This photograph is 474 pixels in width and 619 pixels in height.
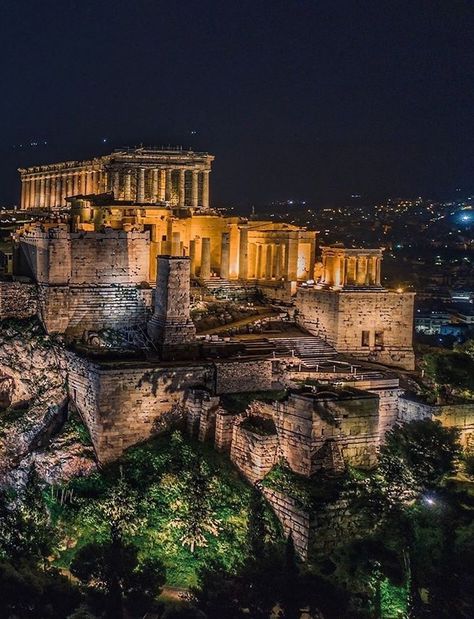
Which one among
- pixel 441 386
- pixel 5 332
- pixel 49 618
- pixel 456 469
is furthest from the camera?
pixel 5 332

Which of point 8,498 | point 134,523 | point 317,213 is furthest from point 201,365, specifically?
point 317,213

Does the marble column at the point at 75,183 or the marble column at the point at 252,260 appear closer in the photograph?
the marble column at the point at 252,260

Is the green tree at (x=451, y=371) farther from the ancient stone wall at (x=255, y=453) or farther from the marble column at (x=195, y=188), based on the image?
the marble column at (x=195, y=188)

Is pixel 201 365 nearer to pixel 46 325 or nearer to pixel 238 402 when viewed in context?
pixel 238 402

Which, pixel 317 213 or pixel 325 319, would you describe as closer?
pixel 325 319

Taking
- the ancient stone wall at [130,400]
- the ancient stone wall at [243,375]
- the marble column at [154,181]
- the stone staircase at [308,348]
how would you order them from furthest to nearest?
the marble column at [154,181], the stone staircase at [308,348], the ancient stone wall at [243,375], the ancient stone wall at [130,400]

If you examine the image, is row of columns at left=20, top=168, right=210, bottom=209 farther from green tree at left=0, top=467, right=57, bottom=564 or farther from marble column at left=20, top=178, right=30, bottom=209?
green tree at left=0, top=467, right=57, bottom=564

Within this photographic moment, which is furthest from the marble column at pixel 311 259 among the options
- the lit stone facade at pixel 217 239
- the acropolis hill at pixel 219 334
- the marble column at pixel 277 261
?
the marble column at pixel 277 261
